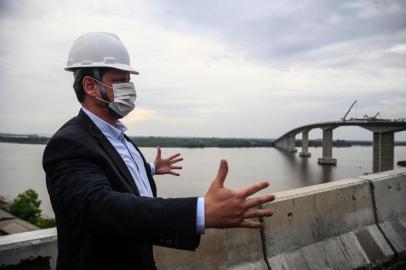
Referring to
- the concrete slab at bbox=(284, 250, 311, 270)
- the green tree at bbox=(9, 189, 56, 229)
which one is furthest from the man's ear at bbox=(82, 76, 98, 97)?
the green tree at bbox=(9, 189, 56, 229)

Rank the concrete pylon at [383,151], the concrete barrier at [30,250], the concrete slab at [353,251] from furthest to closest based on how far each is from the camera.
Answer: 1. the concrete pylon at [383,151]
2. the concrete slab at [353,251]
3. the concrete barrier at [30,250]

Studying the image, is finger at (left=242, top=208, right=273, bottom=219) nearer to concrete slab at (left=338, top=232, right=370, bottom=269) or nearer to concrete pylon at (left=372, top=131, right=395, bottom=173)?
concrete slab at (left=338, top=232, right=370, bottom=269)

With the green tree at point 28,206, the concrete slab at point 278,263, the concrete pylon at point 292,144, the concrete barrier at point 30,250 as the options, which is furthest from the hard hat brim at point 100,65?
the concrete pylon at point 292,144

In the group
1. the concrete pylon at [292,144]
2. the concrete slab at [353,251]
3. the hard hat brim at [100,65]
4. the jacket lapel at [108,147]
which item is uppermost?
the hard hat brim at [100,65]

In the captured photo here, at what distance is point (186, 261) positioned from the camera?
3.13m

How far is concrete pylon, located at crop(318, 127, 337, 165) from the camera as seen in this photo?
69.0 meters

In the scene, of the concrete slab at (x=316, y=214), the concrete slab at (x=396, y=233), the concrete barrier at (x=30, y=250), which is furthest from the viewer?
the concrete slab at (x=396, y=233)

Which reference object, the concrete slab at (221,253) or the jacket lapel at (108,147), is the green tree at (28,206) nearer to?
the concrete slab at (221,253)

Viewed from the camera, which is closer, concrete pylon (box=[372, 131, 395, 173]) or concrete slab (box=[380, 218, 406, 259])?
concrete slab (box=[380, 218, 406, 259])

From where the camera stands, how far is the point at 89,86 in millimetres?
1928

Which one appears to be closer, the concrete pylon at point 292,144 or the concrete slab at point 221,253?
the concrete slab at point 221,253

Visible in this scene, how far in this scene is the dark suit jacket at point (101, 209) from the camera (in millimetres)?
1355

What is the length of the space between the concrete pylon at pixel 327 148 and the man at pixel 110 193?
71268 mm

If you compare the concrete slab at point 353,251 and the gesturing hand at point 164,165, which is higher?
the gesturing hand at point 164,165
